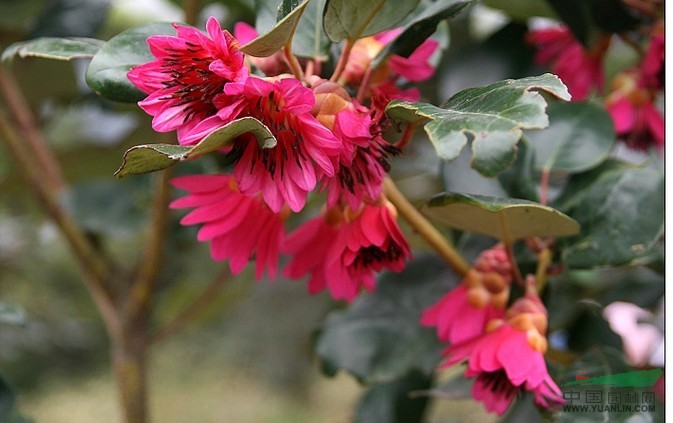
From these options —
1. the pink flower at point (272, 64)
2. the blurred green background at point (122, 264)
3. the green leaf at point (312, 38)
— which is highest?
the pink flower at point (272, 64)

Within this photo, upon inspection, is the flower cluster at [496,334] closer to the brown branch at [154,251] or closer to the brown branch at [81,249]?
the brown branch at [154,251]

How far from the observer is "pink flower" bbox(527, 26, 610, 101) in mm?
723

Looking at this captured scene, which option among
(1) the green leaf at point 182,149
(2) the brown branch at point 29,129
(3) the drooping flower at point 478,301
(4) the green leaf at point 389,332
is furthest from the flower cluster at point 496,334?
(2) the brown branch at point 29,129

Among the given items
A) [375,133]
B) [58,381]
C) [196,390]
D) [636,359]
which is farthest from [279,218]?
[58,381]

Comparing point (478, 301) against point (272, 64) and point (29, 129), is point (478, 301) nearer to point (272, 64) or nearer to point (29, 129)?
point (272, 64)

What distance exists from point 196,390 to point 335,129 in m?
3.96

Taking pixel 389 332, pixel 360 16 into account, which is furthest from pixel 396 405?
pixel 360 16

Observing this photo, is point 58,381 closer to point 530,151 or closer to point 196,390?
point 196,390

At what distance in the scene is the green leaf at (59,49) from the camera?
0.47 meters

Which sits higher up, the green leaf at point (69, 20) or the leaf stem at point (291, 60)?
the green leaf at point (69, 20)

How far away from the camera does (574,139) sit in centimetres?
66

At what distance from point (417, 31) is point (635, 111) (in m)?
0.33

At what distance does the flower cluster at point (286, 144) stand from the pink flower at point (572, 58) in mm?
269

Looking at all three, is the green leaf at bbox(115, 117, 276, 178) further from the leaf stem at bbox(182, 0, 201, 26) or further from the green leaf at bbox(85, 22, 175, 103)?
the leaf stem at bbox(182, 0, 201, 26)
